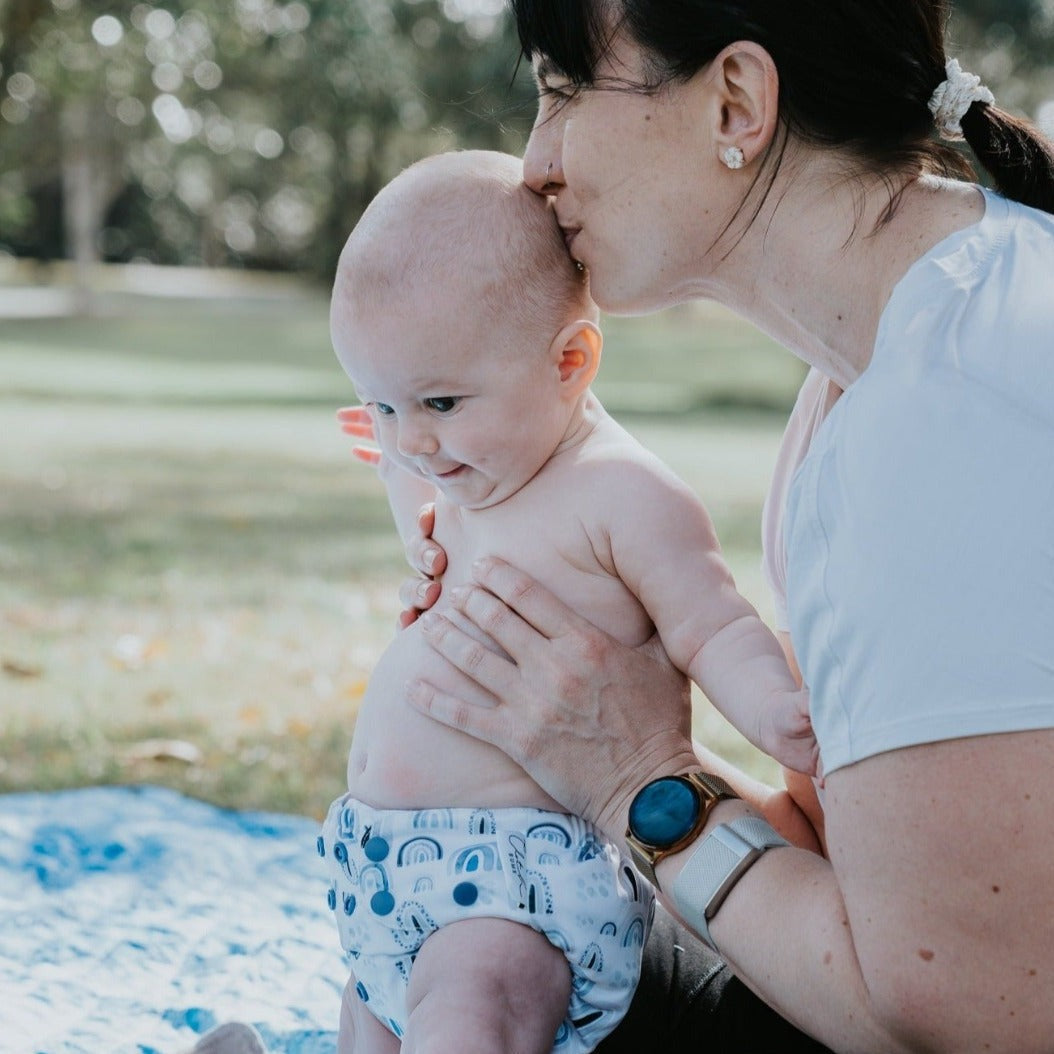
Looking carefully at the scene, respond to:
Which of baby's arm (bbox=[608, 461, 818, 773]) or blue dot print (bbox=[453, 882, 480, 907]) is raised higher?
baby's arm (bbox=[608, 461, 818, 773])

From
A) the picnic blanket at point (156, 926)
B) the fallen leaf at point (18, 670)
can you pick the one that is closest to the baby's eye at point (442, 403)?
the picnic blanket at point (156, 926)

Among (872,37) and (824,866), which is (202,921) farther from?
(872,37)

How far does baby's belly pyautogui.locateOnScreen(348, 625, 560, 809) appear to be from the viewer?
211cm

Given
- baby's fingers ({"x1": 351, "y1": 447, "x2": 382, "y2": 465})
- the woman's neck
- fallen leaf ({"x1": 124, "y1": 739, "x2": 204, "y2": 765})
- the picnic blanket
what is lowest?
fallen leaf ({"x1": 124, "y1": 739, "x2": 204, "y2": 765})

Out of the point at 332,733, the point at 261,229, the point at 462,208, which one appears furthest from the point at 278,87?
the point at 462,208

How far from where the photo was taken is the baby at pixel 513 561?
203 centimetres

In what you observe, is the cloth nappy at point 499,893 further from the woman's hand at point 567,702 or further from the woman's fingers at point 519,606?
the woman's fingers at point 519,606

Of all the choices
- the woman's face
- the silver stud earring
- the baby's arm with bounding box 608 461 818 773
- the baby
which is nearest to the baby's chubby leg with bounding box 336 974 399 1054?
the baby

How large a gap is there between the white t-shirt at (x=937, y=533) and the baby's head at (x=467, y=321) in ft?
2.10

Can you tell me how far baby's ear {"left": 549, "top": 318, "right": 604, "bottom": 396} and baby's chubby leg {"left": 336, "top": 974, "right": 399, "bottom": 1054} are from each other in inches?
39.1

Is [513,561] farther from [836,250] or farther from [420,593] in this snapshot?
[836,250]

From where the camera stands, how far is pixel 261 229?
48875mm

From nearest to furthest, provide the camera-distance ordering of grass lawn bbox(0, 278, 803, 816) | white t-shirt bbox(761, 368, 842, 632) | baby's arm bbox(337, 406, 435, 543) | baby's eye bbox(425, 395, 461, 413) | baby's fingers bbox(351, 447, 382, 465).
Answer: baby's eye bbox(425, 395, 461, 413) → white t-shirt bbox(761, 368, 842, 632) → baby's arm bbox(337, 406, 435, 543) → baby's fingers bbox(351, 447, 382, 465) → grass lawn bbox(0, 278, 803, 816)

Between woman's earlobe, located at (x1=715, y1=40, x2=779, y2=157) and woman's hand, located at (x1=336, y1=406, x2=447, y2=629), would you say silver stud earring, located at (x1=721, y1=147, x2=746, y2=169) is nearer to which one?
woman's earlobe, located at (x1=715, y1=40, x2=779, y2=157)
